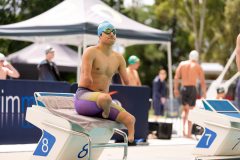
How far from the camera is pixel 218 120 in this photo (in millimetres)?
5676

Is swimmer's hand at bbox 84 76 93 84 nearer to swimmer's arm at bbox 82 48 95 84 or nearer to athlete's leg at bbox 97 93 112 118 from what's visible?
swimmer's arm at bbox 82 48 95 84

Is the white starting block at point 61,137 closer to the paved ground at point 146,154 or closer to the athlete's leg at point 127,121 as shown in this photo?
the athlete's leg at point 127,121

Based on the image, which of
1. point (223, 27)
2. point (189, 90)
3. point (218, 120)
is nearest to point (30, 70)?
point (189, 90)

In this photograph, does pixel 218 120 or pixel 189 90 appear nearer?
pixel 218 120

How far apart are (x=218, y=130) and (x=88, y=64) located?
2.72m

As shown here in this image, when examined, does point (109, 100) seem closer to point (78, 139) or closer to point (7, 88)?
point (78, 139)

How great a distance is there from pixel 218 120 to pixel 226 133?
247 mm

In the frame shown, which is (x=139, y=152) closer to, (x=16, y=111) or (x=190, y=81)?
(x=16, y=111)

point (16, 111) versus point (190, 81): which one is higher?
point (190, 81)

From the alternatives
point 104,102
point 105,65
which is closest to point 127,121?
point 104,102

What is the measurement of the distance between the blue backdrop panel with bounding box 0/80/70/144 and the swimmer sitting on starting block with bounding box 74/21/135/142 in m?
3.00

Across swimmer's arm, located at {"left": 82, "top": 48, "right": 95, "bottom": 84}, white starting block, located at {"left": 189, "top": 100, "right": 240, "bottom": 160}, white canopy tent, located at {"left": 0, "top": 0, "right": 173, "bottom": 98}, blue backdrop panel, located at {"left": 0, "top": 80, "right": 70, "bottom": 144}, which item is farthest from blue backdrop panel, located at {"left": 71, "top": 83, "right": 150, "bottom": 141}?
swimmer's arm, located at {"left": 82, "top": 48, "right": 95, "bottom": 84}

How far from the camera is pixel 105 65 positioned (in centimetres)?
426

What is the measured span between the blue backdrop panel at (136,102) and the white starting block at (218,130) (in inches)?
75.4
